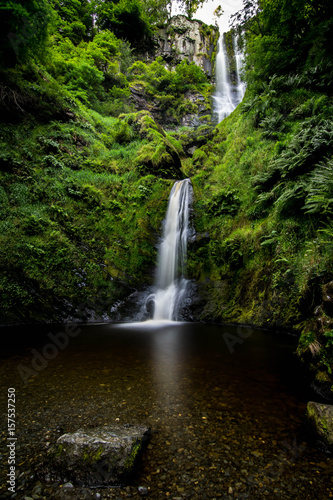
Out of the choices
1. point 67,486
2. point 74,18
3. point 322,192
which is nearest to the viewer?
point 67,486

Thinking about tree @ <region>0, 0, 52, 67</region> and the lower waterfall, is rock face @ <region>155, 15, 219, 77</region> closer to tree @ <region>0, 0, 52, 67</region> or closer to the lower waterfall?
tree @ <region>0, 0, 52, 67</region>

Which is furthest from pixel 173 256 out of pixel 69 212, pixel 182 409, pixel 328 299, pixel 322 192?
pixel 182 409

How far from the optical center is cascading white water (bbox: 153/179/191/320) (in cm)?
864

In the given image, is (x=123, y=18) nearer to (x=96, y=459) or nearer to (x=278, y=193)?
(x=278, y=193)

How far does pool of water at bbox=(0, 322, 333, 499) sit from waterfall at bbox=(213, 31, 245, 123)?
23.9 meters

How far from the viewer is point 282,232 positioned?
257 inches

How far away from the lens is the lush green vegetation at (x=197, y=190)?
612 centimetres

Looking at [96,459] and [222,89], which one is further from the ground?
[222,89]

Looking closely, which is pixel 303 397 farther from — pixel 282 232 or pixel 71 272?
pixel 71 272

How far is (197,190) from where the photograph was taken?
1130 cm

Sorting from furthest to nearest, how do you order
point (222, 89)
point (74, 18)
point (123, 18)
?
point (222, 89) < point (123, 18) < point (74, 18)

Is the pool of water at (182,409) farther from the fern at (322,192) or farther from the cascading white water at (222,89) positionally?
the cascading white water at (222,89)

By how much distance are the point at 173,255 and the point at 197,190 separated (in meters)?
3.85

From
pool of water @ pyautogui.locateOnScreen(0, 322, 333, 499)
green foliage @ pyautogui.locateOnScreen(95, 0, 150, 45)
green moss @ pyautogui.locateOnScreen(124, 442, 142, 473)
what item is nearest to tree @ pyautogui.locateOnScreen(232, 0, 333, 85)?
pool of water @ pyautogui.locateOnScreen(0, 322, 333, 499)
